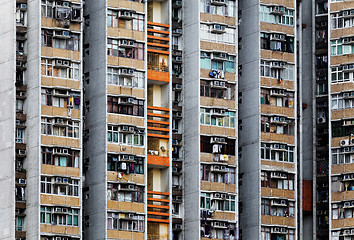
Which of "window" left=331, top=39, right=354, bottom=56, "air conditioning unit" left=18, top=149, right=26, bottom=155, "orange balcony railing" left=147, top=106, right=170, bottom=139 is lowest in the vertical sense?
"air conditioning unit" left=18, top=149, right=26, bottom=155

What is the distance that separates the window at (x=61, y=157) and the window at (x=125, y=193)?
11.1 ft

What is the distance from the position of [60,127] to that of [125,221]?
9.05m

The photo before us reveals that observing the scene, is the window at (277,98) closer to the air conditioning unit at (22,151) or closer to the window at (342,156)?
the window at (342,156)

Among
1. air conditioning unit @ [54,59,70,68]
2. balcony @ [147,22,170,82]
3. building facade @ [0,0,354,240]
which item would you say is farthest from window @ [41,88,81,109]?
balcony @ [147,22,170,82]

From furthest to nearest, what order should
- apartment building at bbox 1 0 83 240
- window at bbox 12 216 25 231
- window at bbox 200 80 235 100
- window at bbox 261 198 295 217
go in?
window at bbox 261 198 295 217 < window at bbox 200 80 235 100 < window at bbox 12 216 25 231 < apartment building at bbox 1 0 83 240

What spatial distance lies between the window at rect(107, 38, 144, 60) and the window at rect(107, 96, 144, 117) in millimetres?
3549

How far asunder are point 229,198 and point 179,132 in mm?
6806

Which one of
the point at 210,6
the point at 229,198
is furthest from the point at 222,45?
the point at 229,198

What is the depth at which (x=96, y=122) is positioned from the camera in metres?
137

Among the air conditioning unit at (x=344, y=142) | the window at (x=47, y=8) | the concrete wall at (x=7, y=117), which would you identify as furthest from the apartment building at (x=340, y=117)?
the concrete wall at (x=7, y=117)

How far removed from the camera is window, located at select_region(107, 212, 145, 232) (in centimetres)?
13475

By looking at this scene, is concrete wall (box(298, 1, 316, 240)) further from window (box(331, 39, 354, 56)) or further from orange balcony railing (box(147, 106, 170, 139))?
orange balcony railing (box(147, 106, 170, 139))

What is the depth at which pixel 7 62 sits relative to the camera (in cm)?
13412

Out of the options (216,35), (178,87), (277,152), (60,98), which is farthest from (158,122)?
(277,152)
